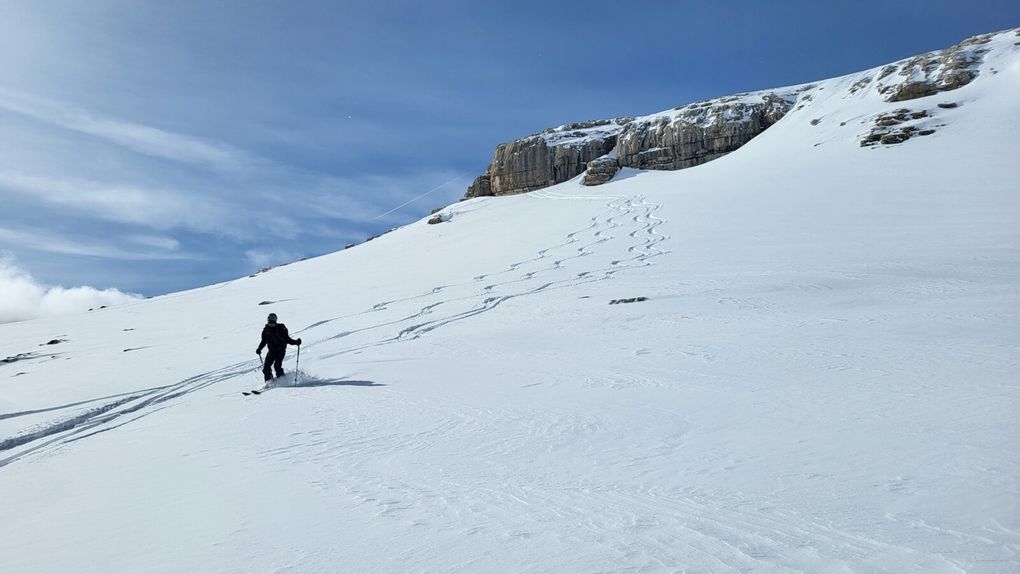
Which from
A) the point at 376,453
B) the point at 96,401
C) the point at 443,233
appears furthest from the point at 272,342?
the point at 443,233

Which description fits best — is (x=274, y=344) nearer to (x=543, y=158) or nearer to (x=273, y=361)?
(x=273, y=361)

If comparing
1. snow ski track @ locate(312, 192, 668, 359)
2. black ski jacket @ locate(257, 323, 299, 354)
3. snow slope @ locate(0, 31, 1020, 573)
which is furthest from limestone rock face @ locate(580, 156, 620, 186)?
black ski jacket @ locate(257, 323, 299, 354)

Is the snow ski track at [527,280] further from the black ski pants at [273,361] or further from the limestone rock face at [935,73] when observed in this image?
the limestone rock face at [935,73]

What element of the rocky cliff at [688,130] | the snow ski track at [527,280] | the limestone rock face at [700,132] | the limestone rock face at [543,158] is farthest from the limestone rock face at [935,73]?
the snow ski track at [527,280]

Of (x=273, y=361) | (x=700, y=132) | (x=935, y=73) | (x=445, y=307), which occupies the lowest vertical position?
(x=273, y=361)

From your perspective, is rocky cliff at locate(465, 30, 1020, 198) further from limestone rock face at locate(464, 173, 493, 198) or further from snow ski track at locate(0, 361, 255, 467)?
snow ski track at locate(0, 361, 255, 467)

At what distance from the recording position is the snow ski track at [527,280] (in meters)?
15.8

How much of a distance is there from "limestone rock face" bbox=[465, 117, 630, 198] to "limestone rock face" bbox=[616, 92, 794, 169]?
14.3ft

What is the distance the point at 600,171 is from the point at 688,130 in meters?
11.4

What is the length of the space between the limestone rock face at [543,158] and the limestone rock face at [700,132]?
437 cm

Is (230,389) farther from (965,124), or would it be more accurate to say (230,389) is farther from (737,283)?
(965,124)

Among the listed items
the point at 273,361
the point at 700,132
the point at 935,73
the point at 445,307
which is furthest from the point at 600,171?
the point at 273,361

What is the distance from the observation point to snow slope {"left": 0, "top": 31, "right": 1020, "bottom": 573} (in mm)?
3535

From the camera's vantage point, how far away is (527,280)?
20953mm
